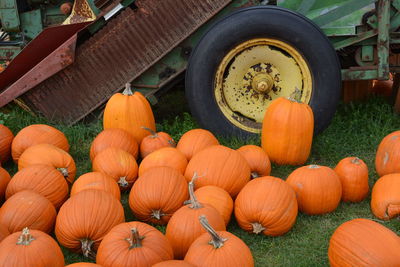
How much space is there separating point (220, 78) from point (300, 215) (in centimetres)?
161

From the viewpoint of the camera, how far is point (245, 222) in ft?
11.6

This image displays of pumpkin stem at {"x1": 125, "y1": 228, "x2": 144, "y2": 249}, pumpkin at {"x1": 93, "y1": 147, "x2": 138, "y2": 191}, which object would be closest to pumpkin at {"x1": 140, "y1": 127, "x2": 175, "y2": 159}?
pumpkin at {"x1": 93, "y1": 147, "x2": 138, "y2": 191}

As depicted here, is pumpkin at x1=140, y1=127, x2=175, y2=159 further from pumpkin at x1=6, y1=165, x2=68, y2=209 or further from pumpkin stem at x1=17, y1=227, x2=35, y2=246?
pumpkin stem at x1=17, y1=227, x2=35, y2=246

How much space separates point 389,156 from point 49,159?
2.57 m

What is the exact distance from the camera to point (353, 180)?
3.88 metres

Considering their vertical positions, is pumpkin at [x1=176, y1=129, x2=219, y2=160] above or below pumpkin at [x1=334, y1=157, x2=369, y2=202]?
above

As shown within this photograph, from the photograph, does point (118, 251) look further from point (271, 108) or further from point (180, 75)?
point (180, 75)

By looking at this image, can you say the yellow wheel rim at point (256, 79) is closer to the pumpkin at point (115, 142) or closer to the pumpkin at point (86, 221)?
the pumpkin at point (115, 142)

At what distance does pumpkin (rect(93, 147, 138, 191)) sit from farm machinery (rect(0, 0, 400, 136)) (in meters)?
0.98

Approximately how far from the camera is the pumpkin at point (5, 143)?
4.80 meters

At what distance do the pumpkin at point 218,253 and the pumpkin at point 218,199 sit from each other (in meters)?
0.67

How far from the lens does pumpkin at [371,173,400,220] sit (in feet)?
11.7

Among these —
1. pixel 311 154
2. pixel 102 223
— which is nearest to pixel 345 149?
pixel 311 154

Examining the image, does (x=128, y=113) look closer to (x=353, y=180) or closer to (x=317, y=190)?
(x=317, y=190)
